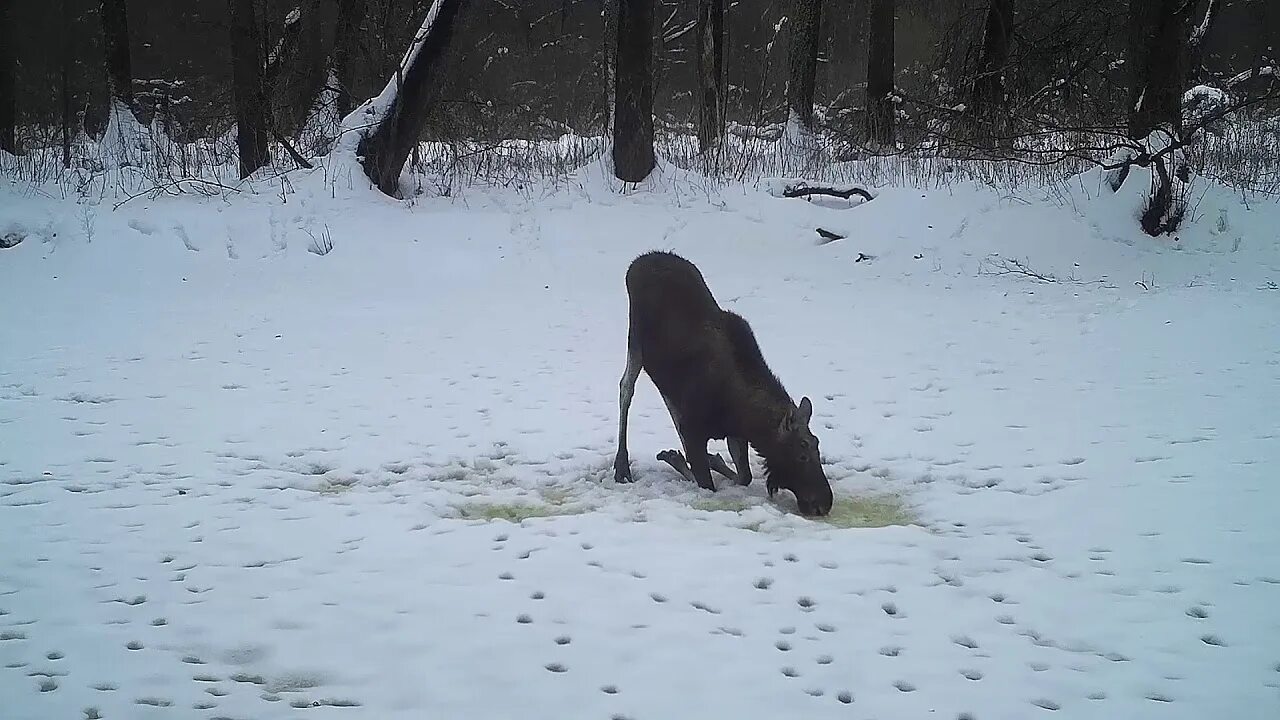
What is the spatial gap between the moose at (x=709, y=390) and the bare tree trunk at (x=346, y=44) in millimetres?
12438

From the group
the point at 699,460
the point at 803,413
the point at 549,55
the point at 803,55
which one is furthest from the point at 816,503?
the point at 549,55

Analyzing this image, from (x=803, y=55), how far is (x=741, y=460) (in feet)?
56.0

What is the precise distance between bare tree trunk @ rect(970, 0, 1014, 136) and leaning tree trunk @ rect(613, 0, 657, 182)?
5947mm

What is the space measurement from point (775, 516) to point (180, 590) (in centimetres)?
285

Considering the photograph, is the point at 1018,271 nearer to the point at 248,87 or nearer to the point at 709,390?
the point at 709,390

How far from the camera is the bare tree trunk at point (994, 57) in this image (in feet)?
55.7

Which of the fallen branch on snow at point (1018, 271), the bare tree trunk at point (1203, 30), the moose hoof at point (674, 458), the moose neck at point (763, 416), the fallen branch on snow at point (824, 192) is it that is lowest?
the moose hoof at point (674, 458)

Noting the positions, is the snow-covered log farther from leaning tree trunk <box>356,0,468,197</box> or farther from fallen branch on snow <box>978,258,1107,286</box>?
fallen branch on snow <box>978,258,1107,286</box>

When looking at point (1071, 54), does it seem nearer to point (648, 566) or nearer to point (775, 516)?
point (775, 516)

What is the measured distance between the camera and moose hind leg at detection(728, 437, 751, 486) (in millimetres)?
5848

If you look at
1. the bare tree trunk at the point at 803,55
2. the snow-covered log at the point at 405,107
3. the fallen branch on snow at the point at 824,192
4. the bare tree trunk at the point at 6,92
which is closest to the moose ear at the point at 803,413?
the fallen branch on snow at the point at 824,192

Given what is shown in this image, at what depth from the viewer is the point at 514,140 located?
1842cm

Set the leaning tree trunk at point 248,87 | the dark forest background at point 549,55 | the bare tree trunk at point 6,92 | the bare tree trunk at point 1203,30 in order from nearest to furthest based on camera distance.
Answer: the bare tree trunk at point 1203,30, the leaning tree trunk at point 248,87, the dark forest background at point 549,55, the bare tree trunk at point 6,92

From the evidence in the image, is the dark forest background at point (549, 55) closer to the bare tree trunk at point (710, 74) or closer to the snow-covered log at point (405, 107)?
the bare tree trunk at point (710, 74)
